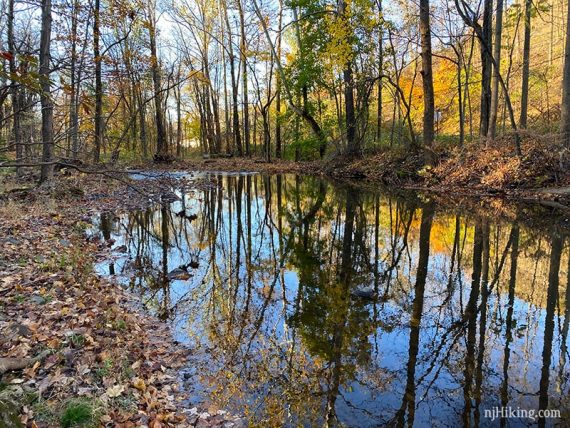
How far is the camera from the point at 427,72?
1490cm

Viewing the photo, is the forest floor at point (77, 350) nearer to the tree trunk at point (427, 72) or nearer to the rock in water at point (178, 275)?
the rock in water at point (178, 275)

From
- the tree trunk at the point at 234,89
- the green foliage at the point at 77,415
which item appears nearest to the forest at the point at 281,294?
the green foliage at the point at 77,415

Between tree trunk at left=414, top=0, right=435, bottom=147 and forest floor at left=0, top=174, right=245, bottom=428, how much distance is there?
1277 centimetres

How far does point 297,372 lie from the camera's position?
391 cm

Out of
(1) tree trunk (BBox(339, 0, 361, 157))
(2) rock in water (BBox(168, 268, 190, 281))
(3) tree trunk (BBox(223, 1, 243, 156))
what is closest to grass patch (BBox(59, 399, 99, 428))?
(2) rock in water (BBox(168, 268, 190, 281))

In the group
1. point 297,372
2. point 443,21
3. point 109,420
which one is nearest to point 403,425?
point 297,372

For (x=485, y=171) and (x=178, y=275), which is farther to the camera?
(x=485, y=171)

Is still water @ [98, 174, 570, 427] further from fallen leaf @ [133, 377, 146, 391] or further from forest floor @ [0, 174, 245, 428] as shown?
fallen leaf @ [133, 377, 146, 391]

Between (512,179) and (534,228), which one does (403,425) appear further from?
(512,179)

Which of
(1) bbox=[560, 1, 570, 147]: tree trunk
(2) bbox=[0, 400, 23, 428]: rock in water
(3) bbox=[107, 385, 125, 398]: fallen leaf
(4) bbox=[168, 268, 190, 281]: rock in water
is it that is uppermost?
(1) bbox=[560, 1, 570, 147]: tree trunk

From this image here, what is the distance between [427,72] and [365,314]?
1257cm

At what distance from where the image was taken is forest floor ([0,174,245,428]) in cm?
291

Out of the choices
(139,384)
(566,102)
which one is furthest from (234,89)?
(139,384)

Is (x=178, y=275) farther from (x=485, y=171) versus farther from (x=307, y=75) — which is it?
(x=307, y=75)
